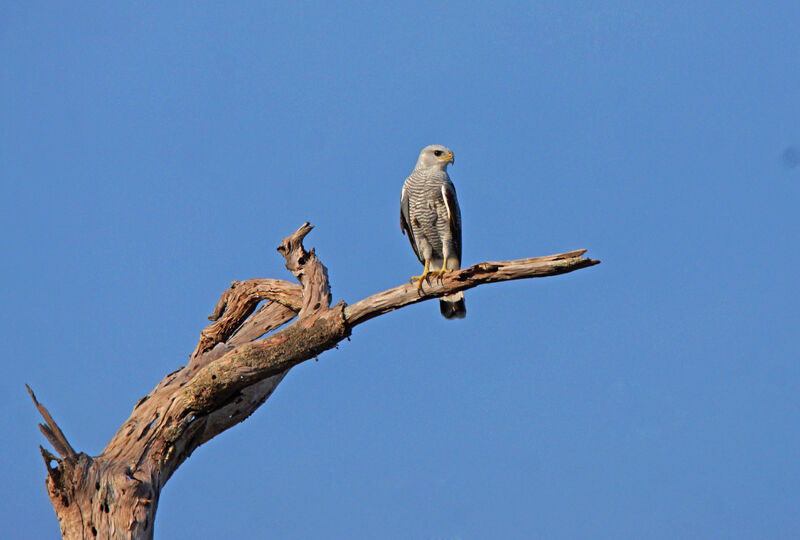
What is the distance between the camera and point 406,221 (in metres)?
8.14

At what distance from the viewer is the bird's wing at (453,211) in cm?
771

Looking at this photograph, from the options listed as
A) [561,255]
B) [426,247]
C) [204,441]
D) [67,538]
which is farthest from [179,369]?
[561,255]

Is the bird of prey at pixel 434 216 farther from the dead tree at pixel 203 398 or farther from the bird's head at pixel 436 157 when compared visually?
the dead tree at pixel 203 398

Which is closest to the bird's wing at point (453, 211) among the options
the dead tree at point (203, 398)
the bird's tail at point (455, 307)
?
the bird's tail at point (455, 307)

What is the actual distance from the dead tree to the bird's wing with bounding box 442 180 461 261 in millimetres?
1607

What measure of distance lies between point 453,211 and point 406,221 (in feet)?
2.06

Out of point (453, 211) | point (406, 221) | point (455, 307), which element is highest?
point (406, 221)

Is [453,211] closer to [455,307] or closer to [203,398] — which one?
[455,307]

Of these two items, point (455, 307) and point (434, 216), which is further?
point (434, 216)

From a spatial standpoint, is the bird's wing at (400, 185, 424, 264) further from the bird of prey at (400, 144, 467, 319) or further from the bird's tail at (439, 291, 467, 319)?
the bird's tail at (439, 291, 467, 319)

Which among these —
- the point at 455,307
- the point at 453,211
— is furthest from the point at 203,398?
the point at 453,211

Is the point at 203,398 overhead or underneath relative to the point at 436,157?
underneath

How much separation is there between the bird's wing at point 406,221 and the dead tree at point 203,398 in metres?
1.50

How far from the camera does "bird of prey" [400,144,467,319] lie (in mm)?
7711
